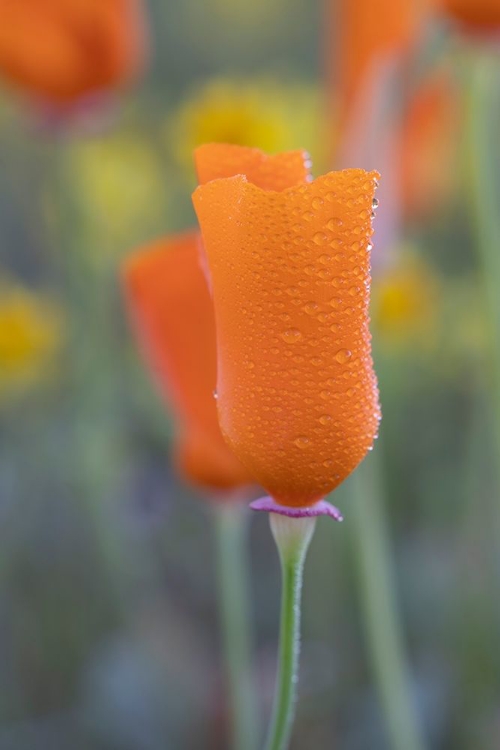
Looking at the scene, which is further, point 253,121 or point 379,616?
point 253,121

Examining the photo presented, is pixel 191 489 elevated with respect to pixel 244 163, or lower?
lower

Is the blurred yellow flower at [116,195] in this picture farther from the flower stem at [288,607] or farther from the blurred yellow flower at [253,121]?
the flower stem at [288,607]

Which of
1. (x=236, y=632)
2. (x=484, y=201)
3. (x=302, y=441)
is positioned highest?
(x=484, y=201)

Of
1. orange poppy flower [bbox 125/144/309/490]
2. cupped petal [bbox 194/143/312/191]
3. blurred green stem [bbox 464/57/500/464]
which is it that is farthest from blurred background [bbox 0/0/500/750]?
cupped petal [bbox 194/143/312/191]

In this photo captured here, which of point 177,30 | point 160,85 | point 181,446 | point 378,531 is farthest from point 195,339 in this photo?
point 177,30

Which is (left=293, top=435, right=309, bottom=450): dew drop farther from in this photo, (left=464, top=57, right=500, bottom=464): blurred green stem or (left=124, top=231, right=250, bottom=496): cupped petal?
(left=464, top=57, right=500, bottom=464): blurred green stem

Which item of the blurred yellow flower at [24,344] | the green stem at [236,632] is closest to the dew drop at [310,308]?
the green stem at [236,632]

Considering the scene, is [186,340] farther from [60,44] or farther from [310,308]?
[60,44]

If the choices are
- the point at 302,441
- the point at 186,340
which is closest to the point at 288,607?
the point at 302,441
